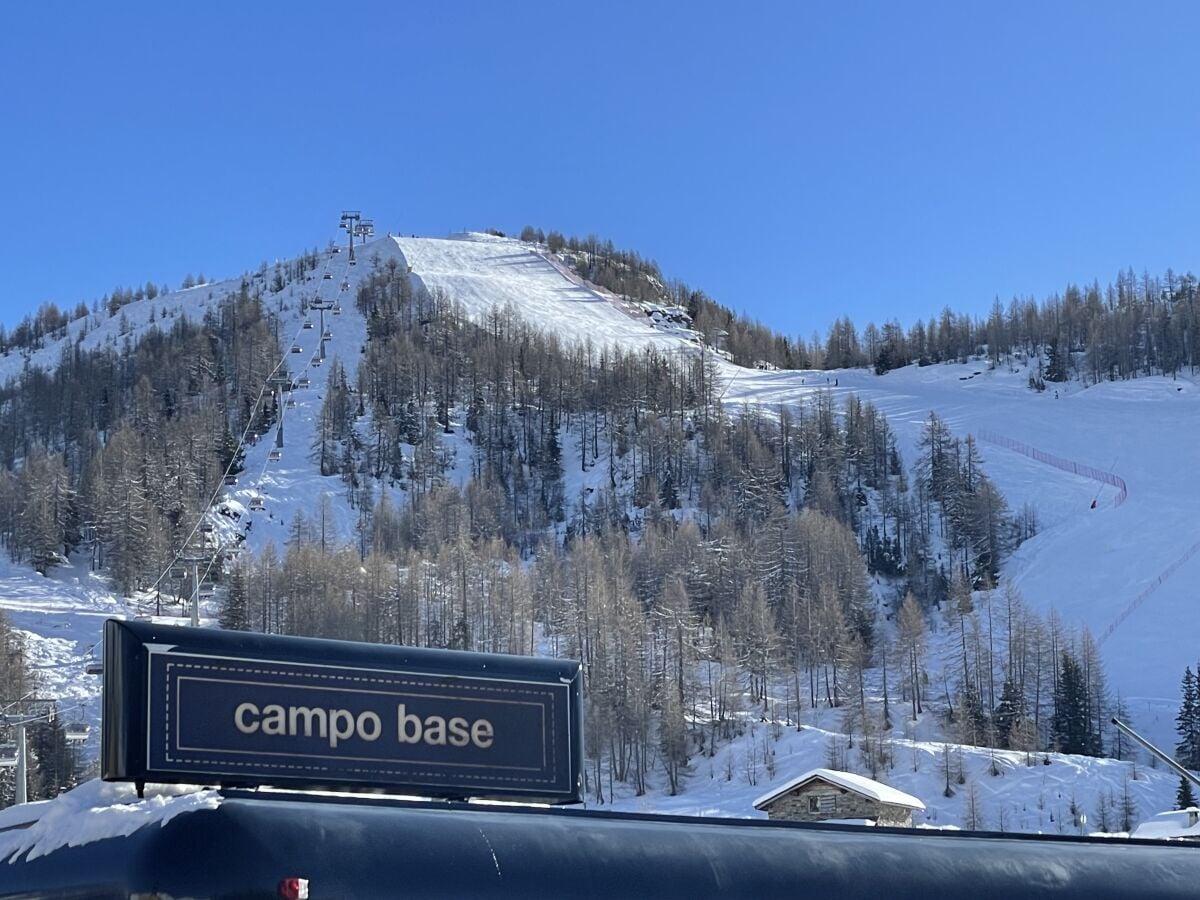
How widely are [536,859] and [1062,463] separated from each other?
106 metres

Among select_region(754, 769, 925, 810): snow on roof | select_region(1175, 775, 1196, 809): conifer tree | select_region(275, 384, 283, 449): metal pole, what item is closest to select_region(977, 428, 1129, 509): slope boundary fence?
select_region(1175, 775, 1196, 809): conifer tree

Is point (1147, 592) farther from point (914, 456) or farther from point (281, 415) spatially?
point (281, 415)

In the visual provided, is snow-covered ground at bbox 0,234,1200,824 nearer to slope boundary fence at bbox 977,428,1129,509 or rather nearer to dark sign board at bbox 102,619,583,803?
slope boundary fence at bbox 977,428,1129,509

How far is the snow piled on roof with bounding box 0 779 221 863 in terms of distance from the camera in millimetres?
5320

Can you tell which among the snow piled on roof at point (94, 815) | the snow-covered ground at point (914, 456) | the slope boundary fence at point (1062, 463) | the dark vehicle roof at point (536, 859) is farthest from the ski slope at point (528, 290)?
the snow piled on roof at point (94, 815)

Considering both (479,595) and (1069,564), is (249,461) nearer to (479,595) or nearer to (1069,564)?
(479,595)

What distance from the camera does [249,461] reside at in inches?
4481

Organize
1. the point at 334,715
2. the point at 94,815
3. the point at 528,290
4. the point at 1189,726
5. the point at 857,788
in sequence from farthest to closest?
1. the point at 528,290
2. the point at 1189,726
3. the point at 857,788
4. the point at 334,715
5. the point at 94,815

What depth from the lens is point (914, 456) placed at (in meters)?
112

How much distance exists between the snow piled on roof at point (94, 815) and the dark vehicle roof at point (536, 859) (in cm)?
5

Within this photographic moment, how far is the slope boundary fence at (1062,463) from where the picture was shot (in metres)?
99.6

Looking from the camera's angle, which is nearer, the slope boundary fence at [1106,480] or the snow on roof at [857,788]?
the snow on roof at [857,788]

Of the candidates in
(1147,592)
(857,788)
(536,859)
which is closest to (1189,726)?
(1147,592)

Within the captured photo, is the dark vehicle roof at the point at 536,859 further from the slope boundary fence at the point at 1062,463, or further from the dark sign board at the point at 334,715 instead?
the slope boundary fence at the point at 1062,463
